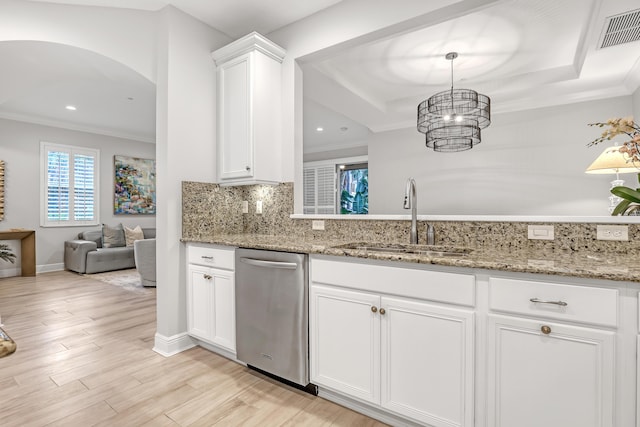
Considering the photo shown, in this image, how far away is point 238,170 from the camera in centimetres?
271

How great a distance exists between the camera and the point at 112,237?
6.12 m

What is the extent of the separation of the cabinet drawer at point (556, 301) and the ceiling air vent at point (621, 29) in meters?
2.63

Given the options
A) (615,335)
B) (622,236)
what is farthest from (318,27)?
(615,335)

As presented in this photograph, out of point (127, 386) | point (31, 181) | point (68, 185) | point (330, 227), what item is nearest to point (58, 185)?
point (68, 185)

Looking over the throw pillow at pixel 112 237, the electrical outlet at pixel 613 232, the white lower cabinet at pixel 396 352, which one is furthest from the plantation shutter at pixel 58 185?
the electrical outlet at pixel 613 232

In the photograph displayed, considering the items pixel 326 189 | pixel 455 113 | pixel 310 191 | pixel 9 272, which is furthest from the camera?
pixel 310 191

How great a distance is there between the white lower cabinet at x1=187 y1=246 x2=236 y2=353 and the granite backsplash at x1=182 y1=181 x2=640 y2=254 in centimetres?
31

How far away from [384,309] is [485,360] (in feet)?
1.56

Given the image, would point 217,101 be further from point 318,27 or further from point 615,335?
point 615,335

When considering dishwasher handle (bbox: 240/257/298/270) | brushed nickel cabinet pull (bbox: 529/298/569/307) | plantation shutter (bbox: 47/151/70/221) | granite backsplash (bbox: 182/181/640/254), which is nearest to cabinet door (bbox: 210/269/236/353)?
dishwasher handle (bbox: 240/257/298/270)

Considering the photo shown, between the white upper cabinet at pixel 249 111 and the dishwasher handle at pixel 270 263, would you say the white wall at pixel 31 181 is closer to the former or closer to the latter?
the white upper cabinet at pixel 249 111

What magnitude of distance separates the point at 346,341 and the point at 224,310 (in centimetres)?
101

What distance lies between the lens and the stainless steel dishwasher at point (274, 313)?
1914 mm

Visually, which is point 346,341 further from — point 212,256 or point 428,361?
point 212,256
